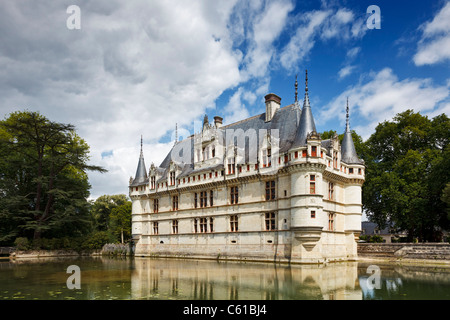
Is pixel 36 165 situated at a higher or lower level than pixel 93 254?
higher

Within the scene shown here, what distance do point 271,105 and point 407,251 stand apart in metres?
16.1

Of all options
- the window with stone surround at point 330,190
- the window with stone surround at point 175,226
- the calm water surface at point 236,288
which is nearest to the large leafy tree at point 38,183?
the window with stone surround at point 175,226

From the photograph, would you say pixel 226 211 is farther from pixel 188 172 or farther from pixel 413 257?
pixel 413 257

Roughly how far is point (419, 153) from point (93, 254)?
35865 mm

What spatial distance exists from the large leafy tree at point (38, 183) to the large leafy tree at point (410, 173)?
1124 inches

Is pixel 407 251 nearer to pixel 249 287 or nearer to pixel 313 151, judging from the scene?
pixel 313 151

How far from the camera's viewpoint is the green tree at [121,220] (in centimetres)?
5547

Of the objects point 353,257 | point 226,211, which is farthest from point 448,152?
point 226,211

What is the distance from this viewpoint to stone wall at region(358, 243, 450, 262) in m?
26.2

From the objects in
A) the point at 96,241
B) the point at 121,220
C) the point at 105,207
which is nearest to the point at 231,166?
the point at 96,241

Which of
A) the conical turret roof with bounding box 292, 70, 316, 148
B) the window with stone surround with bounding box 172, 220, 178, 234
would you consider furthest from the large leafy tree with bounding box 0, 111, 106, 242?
the conical turret roof with bounding box 292, 70, 316, 148

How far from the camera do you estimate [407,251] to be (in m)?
28.0
